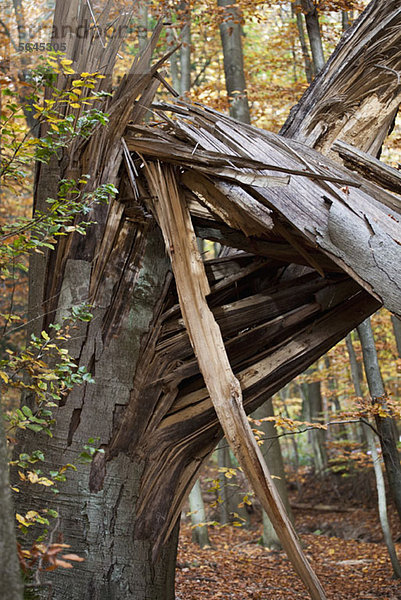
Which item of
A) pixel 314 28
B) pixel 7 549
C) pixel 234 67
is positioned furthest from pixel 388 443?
pixel 234 67

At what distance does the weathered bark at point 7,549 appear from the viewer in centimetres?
145

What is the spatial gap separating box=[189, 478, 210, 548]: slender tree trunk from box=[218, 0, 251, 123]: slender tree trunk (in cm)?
612

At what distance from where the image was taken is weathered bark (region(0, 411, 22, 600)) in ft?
4.76

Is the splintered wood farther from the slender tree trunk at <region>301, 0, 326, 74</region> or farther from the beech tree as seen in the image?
the slender tree trunk at <region>301, 0, 326, 74</region>

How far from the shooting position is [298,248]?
3.50 m

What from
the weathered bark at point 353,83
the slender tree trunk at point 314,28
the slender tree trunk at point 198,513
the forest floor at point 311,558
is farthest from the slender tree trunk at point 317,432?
the weathered bark at point 353,83

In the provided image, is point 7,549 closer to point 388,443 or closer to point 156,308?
point 156,308

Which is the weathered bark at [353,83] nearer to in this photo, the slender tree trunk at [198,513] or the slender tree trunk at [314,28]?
the slender tree trunk at [314,28]

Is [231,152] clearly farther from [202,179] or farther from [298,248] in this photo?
[298,248]

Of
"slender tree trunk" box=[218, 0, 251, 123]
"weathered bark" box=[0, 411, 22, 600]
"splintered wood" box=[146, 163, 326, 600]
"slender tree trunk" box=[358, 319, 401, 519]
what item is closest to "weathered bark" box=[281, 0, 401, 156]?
"splintered wood" box=[146, 163, 326, 600]

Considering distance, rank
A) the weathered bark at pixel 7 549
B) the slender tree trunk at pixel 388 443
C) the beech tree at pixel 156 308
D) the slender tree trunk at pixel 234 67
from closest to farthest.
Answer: the weathered bark at pixel 7 549
the beech tree at pixel 156 308
the slender tree trunk at pixel 388 443
the slender tree trunk at pixel 234 67

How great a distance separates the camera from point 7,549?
1.48 metres

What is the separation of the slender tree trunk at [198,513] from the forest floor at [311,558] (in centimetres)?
19

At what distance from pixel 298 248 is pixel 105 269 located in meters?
1.54
